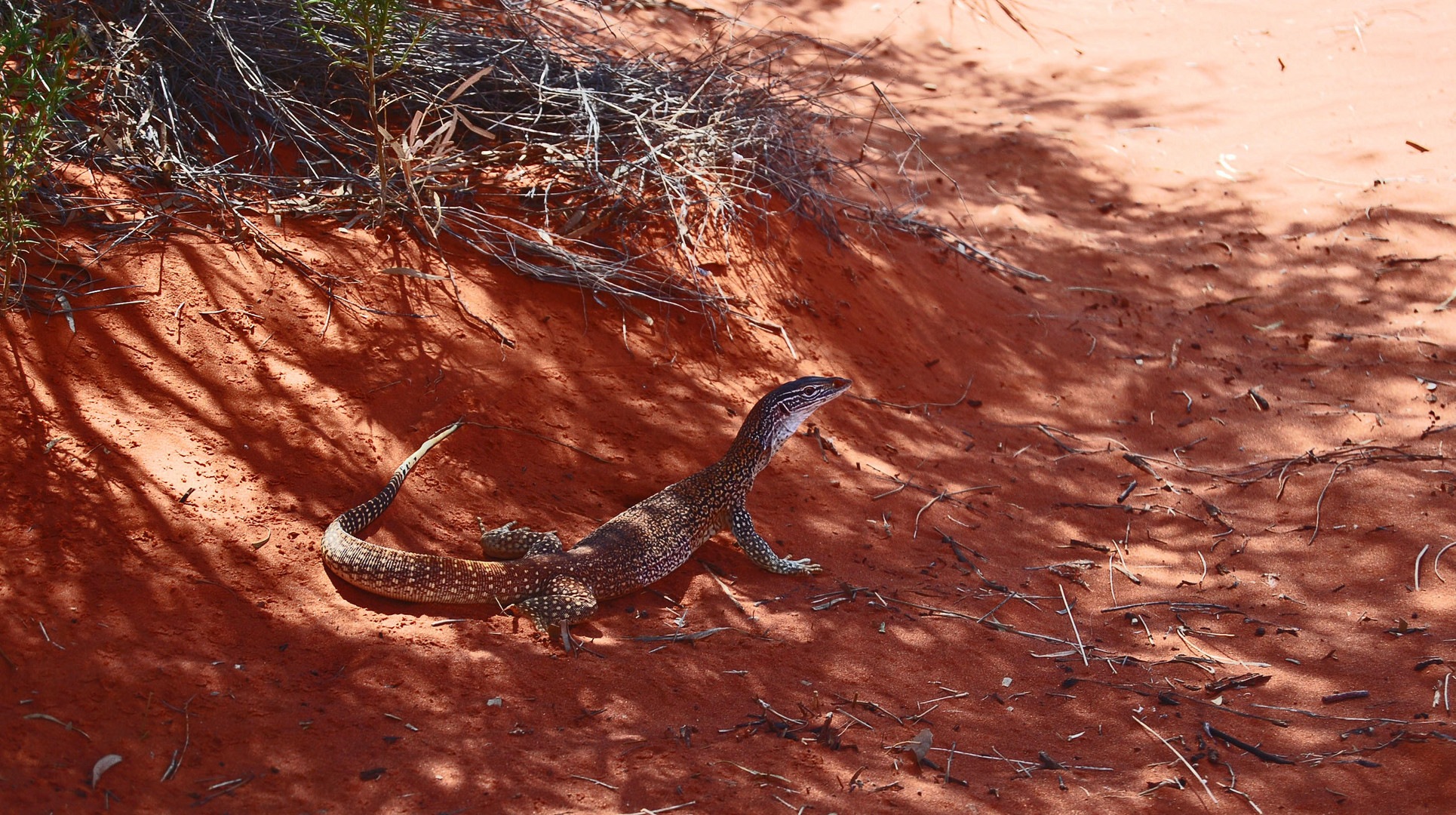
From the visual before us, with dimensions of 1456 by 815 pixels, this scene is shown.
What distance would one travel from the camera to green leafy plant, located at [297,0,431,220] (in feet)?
15.4

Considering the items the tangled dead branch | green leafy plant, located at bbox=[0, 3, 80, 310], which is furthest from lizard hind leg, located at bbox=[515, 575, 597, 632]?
green leafy plant, located at bbox=[0, 3, 80, 310]

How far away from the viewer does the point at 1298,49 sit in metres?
11.5

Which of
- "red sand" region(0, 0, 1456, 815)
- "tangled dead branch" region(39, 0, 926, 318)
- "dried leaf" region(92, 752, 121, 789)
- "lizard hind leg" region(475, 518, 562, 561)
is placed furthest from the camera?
"tangled dead branch" region(39, 0, 926, 318)

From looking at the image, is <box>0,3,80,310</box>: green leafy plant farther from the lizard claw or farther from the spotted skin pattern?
the lizard claw

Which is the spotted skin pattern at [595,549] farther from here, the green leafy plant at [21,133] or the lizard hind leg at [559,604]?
the green leafy plant at [21,133]

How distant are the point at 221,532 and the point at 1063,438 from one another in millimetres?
5016

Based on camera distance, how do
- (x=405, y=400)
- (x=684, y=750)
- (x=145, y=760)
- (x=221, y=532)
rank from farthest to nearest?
(x=405, y=400), (x=221, y=532), (x=684, y=750), (x=145, y=760)

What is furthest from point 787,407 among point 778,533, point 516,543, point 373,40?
point 373,40

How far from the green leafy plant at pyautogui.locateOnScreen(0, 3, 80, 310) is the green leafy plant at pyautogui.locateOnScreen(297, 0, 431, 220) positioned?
1118 millimetres

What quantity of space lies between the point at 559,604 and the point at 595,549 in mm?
353

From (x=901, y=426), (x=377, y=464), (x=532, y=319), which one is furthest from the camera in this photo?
(x=901, y=426)

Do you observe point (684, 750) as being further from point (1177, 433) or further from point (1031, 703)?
point (1177, 433)

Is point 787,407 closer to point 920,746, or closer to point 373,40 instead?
point 920,746

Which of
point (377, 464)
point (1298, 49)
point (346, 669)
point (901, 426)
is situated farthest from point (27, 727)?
point (1298, 49)
